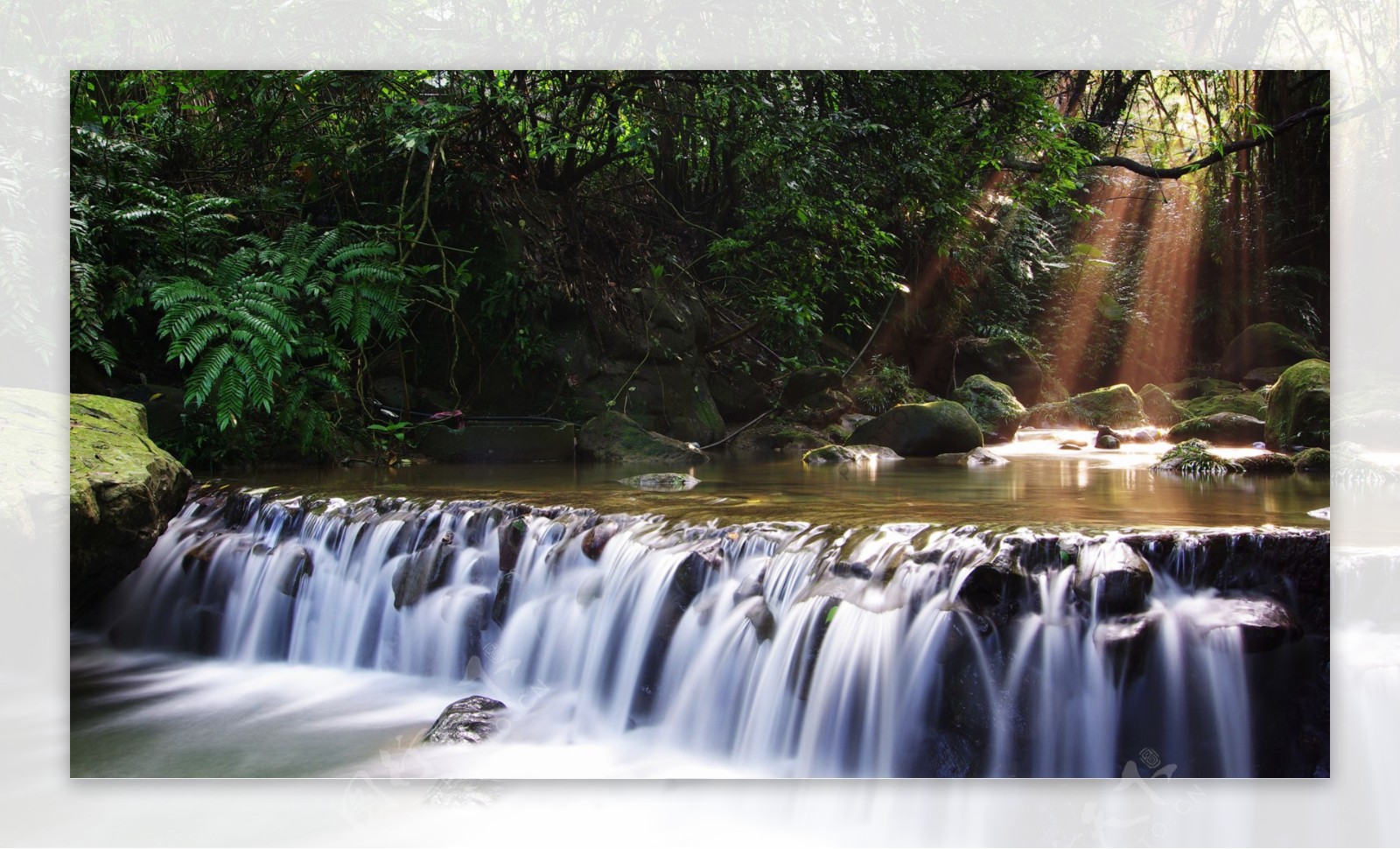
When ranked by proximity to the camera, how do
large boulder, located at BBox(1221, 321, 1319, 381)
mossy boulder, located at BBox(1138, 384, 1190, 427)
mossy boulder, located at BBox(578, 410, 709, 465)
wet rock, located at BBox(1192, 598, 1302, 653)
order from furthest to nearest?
mossy boulder, located at BBox(578, 410, 709, 465), mossy boulder, located at BBox(1138, 384, 1190, 427), large boulder, located at BBox(1221, 321, 1319, 381), wet rock, located at BBox(1192, 598, 1302, 653)

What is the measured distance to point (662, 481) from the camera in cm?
441

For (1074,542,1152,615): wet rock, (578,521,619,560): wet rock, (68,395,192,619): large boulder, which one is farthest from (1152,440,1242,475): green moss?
(68,395,192,619): large boulder

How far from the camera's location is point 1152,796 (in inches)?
110

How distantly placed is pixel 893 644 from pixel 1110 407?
2.66 meters

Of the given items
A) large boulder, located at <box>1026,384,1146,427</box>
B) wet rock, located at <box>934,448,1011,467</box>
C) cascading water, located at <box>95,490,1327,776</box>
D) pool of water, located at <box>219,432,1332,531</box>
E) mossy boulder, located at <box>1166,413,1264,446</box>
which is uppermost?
large boulder, located at <box>1026,384,1146,427</box>

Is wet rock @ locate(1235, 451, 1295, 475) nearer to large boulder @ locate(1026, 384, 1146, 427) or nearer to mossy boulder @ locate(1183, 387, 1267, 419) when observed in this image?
mossy boulder @ locate(1183, 387, 1267, 419)

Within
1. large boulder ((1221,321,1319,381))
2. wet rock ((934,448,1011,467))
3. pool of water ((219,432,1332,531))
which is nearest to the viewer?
pool of water ((219,432,1332,531))

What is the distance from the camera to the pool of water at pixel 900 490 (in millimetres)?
3289

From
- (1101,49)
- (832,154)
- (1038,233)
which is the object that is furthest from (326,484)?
(1101,49)

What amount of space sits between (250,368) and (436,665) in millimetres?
1618

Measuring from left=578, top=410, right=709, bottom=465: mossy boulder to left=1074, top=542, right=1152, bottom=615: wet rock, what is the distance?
2.42m

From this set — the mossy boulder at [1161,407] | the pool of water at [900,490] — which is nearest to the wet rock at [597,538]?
the pool of water at [900,490]

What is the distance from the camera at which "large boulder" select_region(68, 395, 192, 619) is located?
296cm

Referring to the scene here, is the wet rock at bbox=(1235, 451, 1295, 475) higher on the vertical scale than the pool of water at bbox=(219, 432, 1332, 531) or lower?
higher
